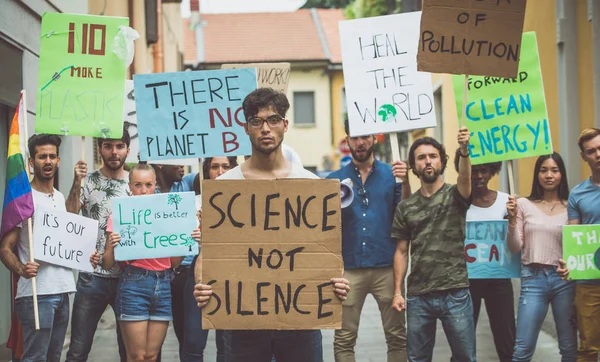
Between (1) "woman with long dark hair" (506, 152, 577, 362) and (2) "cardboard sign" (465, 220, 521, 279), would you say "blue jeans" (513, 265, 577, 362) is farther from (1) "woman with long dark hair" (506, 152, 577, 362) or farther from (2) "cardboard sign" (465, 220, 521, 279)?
(2) "cardboard sign" (465, 220, 521, 279)

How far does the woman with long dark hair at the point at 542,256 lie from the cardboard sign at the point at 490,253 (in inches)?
7.6

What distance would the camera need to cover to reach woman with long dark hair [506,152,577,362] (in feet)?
21.9

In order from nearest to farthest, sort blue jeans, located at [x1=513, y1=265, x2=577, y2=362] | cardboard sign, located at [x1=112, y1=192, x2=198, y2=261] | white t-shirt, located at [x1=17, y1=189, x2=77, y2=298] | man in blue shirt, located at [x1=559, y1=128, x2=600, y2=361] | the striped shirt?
white t-shirt, located at [x1=17, y1=189, x2=77, y2=298] → cardboard sign, located at [x1=112, y1=192, x2=198, y2=261] → man in blue shirt, located at [x1=559, y1=128, x2=600, y2=361] → blue jeans, located at [x1=513, y1=265, x2=577, y2=362] → the striped shirt

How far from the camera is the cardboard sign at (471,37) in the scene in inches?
250

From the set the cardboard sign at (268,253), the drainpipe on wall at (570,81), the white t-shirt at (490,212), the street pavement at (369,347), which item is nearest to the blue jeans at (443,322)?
the white t-shirt at (490,212)

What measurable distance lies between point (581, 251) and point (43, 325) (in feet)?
11.7

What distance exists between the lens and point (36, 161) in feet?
20.7

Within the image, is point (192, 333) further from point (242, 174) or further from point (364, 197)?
point (242, 174)

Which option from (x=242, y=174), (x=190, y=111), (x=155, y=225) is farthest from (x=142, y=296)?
(x=242, y=174)

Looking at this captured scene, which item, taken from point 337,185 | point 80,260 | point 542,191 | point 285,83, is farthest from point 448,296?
point 285,83

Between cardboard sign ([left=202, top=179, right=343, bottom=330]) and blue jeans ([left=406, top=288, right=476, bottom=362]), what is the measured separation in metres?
1.72

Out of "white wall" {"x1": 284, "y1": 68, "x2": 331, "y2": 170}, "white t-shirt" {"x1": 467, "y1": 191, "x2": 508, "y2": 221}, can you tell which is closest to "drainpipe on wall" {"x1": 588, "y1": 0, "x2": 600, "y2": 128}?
"white t-shirt" {"x1": 467, "y1": 191, "x2": 508, "y2": 221}

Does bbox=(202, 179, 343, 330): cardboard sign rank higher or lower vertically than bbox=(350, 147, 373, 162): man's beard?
lower

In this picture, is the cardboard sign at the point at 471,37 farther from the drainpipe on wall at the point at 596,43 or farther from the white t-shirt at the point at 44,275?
the drainpipe on wall at the point at 596,43
